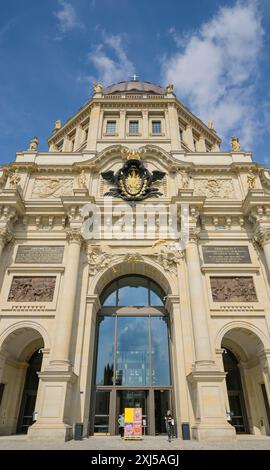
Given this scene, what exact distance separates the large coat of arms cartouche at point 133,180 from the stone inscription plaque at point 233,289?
7.68 meters

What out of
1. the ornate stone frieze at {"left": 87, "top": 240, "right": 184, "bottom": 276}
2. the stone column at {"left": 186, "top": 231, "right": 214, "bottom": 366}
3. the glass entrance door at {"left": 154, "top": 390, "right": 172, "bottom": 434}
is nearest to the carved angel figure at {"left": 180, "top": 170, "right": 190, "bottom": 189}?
the stone column at {"left": 186, "top": 231, "right": 214, "bottom": 366}

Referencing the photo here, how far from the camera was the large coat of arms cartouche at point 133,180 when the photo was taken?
21250 mm

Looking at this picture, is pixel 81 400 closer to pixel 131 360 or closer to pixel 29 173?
pixel 131 360

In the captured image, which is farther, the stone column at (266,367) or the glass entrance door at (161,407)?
the glass entrance door at (161,407)

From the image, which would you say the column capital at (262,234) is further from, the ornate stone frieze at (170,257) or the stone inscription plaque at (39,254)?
the stone inscription plaque at (39,254)

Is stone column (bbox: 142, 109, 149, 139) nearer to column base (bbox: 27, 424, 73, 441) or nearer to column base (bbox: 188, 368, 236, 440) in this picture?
column base (bbox: 188, 368, 236, 440)

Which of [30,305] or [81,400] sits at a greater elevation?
[30,305]

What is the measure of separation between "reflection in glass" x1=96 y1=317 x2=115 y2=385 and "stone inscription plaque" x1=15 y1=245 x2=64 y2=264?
5036 mm

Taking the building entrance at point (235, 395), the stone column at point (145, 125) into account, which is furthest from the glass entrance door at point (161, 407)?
the stone column at point (145, 125)

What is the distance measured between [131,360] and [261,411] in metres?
8.04

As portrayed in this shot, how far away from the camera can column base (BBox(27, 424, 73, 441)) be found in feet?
40.2

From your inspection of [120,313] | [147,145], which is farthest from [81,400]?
[147,145]

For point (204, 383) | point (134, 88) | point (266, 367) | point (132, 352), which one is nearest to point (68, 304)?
point (132, 352)
